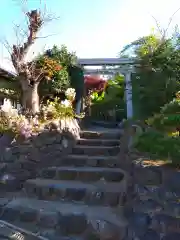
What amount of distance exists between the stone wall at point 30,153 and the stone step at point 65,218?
0.87 metres

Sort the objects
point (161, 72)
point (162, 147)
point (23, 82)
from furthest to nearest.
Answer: point (161, 72)
point (23, 82)
point (162, 147)

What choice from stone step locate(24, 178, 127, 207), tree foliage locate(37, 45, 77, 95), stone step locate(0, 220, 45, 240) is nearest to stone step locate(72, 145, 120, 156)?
stone step locate(24, 178, 127, 207)

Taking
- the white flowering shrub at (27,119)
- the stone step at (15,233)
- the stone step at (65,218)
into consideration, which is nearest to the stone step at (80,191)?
the stone step at (65,218)

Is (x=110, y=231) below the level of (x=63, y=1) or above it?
below

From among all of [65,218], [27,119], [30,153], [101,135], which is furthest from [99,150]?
[65,218]

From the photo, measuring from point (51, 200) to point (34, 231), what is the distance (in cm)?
76

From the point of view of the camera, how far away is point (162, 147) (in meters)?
3.78

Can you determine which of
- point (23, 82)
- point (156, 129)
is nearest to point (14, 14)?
point (23, 82)

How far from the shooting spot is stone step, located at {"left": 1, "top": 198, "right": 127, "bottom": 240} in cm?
346

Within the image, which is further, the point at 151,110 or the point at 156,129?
the point at 151,110

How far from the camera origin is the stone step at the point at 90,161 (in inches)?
203

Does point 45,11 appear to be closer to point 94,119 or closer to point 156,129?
point 156,129

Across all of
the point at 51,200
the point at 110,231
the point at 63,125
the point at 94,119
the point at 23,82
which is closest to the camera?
the point at 110,231

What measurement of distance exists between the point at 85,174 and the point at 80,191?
1.78ft
